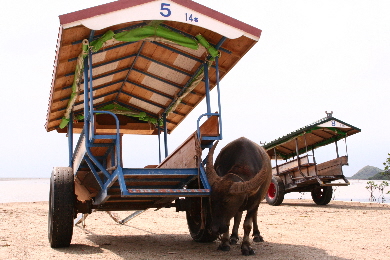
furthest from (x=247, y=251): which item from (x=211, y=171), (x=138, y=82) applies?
(x=138, y=82)

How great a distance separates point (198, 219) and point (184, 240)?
0.46 metres

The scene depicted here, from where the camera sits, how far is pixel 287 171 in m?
14.7

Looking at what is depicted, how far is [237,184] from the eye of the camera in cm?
535

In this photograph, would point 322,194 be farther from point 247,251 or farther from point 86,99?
point 86,99

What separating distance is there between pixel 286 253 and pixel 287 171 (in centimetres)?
923

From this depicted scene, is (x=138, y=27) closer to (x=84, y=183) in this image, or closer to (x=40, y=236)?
(x=84, y=183)

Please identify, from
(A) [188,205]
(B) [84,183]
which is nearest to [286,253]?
(A) [188,205]

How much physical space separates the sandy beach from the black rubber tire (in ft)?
0.41

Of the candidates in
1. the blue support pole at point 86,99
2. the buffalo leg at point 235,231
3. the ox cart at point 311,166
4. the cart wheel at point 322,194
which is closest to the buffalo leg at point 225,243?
the buffalo leg at point 235,231

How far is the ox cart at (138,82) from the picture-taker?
216 inches

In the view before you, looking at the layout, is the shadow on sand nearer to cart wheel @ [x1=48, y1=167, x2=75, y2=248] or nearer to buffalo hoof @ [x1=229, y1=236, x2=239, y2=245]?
buffalo hoof @ [x1=229, y1=236, x2=239, y2=245]

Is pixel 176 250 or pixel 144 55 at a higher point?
pixel 144 55

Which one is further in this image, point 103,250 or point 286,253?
point 103,250

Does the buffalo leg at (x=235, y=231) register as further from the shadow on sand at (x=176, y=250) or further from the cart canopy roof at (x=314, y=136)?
the cart canopy roof at (x=314, y=136)
